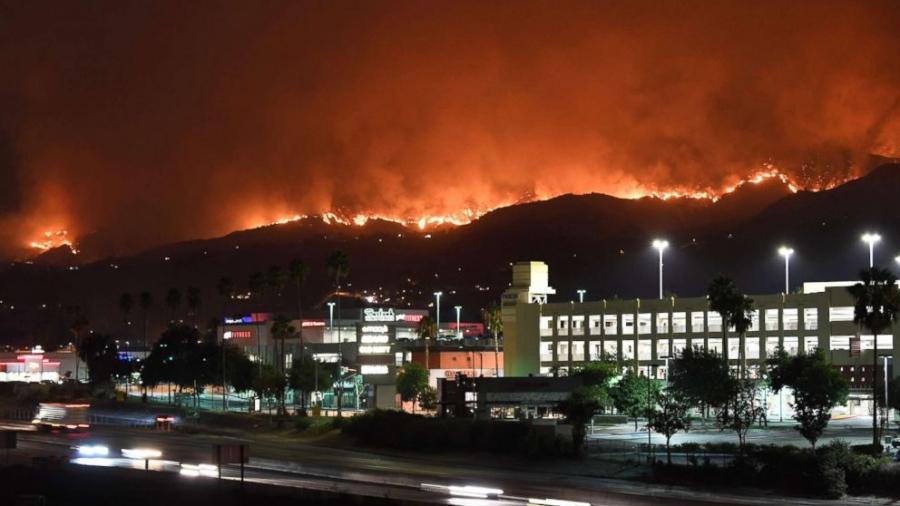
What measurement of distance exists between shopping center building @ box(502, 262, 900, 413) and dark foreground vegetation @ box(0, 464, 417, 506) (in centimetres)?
7990

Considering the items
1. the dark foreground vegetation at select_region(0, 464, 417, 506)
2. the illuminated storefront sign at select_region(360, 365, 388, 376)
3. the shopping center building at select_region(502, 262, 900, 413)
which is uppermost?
the shopping center building at select_region(502, 262, 900, 413)

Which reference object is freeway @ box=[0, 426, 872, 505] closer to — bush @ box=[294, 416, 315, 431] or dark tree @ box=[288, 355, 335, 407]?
bush @ box=[294, 416, 315, 431]

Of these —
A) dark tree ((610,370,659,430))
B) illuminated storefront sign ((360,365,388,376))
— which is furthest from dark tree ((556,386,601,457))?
illuminated storefront sign ((360,365,388,376))

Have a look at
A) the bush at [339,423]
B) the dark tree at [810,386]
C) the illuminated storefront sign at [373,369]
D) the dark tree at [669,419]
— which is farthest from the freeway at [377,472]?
the illuminated storefront sign at [373,369]

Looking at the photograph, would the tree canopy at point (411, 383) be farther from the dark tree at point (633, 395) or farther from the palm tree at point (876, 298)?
the palm tree at point (876, 298)

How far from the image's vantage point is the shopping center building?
143500 mm

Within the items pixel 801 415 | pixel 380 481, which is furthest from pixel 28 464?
pixel 801 415

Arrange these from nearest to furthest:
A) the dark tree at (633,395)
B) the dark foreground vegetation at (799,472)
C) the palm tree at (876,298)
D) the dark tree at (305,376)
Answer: the dark foreground vegetation at (799,472), the palm tree at (876,298), the dark tree at (633,395), the dark tree at (305,376)

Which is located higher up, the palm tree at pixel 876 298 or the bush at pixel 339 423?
the palm tree at pixel 876 298

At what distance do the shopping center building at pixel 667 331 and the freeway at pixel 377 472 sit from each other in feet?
163

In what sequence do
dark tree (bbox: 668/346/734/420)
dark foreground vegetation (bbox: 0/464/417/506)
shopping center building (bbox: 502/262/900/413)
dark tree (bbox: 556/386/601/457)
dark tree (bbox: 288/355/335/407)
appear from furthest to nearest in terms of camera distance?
dark tree (bbox: 288/355/335/407) → shopping center building (bbox: 502/262/900/413) → dark tree (bbox: 668/346/734/420) → dark tree (bbox: 556/386/601/457) → dark foreground vegetation (bbox: 0/464/417/506)

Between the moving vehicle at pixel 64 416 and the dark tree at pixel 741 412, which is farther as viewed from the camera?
the moving vehicle at pixel 64 416

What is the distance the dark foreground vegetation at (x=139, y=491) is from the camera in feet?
204

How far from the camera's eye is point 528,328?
17625cm
